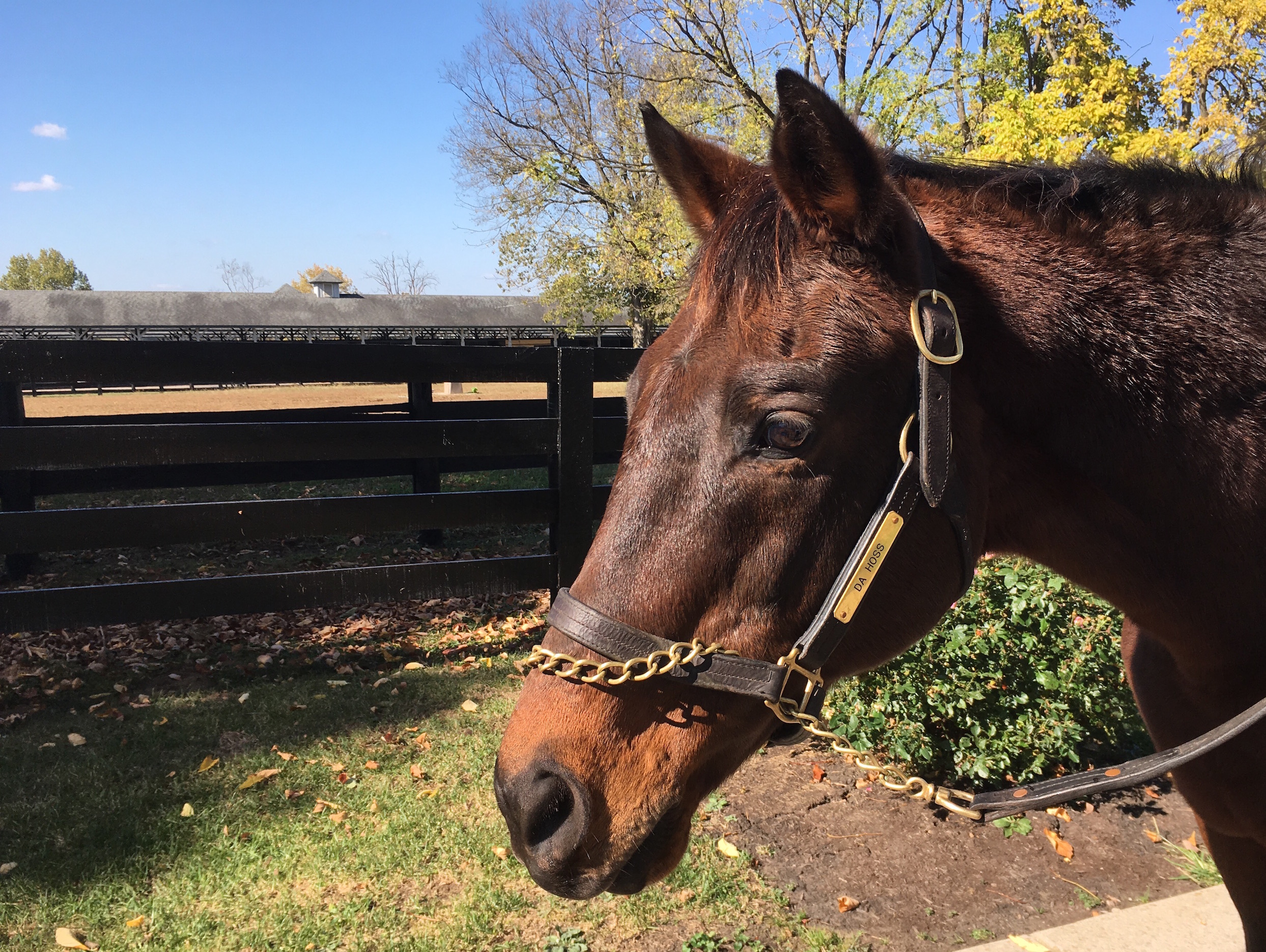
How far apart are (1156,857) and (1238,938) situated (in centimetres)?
74

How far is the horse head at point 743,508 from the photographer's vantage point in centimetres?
140

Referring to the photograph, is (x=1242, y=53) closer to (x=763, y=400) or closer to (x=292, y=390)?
(x=763, y=400)

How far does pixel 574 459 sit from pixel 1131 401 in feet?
15.1

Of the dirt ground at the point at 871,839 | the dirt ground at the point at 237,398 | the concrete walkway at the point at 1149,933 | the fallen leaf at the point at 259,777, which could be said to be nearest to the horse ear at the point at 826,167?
the dirt ground at the point at 871,839

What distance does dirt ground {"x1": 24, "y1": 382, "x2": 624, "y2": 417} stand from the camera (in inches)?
830

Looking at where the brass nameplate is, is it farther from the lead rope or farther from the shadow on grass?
the shadow on grass

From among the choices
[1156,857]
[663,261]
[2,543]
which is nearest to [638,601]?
[1156,857]

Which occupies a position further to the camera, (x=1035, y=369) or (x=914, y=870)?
(x=914, y=870)

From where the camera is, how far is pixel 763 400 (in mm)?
1409

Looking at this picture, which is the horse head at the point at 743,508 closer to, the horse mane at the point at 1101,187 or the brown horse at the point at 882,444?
the brown horse at the point at 882,444

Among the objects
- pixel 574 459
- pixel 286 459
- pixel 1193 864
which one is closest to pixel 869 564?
pixel 1193 864

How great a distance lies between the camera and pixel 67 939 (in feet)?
9.69

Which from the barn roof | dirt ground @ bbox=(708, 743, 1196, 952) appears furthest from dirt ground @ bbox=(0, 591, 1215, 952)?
the barn roof

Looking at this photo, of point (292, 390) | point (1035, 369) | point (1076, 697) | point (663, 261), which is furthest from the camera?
point (292, 390)
